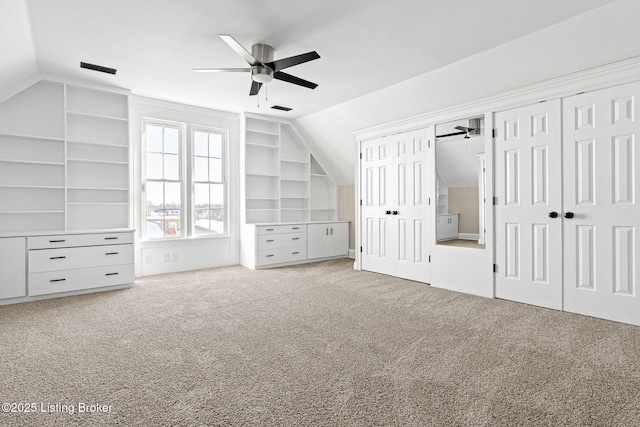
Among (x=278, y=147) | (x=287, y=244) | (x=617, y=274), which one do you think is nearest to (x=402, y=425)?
(x=617, y=274)

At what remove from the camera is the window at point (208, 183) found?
5.83 meters

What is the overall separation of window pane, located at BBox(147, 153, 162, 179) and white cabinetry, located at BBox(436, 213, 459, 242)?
4371 mm

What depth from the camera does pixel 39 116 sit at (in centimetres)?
443

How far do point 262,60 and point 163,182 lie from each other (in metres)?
2.96

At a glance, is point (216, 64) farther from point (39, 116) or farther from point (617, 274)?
point (617, 274)

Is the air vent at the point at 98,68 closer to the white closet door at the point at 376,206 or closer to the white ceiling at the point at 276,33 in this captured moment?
the white ceiling at the point at 276,33

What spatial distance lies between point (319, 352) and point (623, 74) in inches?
143

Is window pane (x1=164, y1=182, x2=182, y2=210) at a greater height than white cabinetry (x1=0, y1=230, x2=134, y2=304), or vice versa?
window pane (x1=164, y1=182, x2=182, y2=210)

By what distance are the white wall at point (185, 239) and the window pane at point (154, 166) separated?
151 millimetres

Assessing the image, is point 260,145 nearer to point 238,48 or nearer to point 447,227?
point 238,48

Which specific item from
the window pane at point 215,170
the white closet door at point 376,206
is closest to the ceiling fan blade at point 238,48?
the white closet door at point 376,206

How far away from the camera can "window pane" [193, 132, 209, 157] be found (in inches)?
229

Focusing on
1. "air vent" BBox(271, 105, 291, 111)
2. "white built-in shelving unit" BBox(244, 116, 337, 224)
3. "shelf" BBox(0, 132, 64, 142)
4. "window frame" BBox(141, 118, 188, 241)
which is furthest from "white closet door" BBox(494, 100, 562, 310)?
"shelf" BBox(0, 132, 64, 142)

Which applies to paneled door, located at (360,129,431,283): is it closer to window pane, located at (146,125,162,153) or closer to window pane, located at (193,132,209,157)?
window pane, located at (193,132,209,157)
